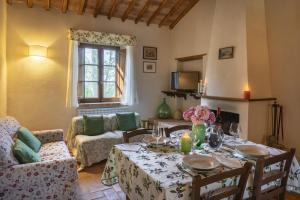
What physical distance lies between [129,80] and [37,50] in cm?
185

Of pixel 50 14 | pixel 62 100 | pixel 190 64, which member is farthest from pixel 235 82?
pixel 50 14

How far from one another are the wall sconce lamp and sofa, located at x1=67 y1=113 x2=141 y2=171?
138 cm

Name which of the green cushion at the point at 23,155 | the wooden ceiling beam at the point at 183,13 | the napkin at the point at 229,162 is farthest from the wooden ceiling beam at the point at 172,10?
the green cushion at the point at 23,155

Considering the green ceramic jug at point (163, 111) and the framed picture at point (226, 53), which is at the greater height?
the framed picture at point (226, 53)

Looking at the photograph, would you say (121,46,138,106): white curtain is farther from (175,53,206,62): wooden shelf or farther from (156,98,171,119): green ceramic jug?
(175,53,206,62): wooden shelf

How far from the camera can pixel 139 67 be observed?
16.0ft

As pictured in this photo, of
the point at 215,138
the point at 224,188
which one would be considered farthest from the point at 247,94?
the point at 224,188

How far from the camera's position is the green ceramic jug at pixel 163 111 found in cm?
498

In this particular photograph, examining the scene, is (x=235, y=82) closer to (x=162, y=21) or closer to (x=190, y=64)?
(x=190, y=64)

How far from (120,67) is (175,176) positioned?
3.77 meters

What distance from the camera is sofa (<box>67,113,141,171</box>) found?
129 inches

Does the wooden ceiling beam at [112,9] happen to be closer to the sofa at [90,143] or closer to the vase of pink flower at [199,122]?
the sofa at [90,143]

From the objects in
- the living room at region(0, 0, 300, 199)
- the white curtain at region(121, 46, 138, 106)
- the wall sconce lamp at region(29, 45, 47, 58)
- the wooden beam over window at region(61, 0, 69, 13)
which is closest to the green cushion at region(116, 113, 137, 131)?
the living room at region(0, 0, 300, 199)

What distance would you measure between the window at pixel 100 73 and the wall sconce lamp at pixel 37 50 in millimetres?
708
